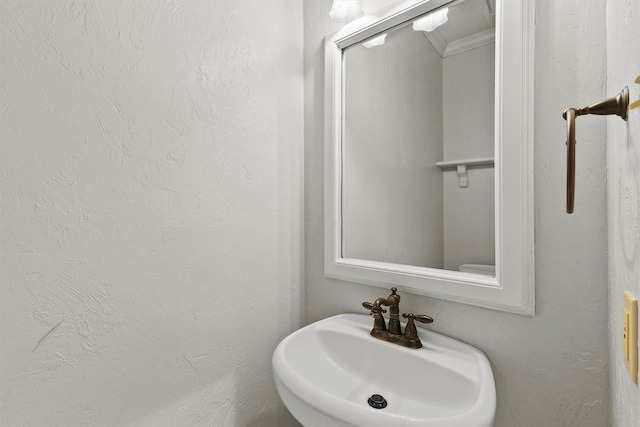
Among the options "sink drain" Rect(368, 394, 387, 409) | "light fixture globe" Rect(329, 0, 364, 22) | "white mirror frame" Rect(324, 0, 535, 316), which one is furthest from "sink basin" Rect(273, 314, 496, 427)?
"light fixture globe" Rect(329, 0, 364, 22)

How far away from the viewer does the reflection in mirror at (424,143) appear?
33.9 inches

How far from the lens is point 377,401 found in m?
0.85

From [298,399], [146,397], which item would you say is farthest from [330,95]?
[146,397]

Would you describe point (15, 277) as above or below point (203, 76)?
below

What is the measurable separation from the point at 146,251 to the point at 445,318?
33.5 inches

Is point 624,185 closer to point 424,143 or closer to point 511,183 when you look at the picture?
point 511,183

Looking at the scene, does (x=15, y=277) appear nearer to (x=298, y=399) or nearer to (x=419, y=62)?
(x=298, y=399)

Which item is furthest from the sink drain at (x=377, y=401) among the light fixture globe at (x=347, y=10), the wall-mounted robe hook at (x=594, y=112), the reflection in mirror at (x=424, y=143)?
the light fixture globe at (x=347, y=10)

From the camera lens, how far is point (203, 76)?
0.95 meters

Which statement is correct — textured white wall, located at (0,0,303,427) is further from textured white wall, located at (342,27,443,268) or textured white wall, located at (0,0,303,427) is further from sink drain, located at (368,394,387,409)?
sink drain, located at (368,394,387,409)

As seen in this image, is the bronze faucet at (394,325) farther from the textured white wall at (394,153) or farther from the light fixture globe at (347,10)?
the light fixture globe at (347,10)

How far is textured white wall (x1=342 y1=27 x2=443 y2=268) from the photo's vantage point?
3.20 ft

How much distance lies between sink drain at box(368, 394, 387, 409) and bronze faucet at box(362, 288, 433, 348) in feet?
0.49

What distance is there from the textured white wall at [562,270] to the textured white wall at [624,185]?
0.13 ft
